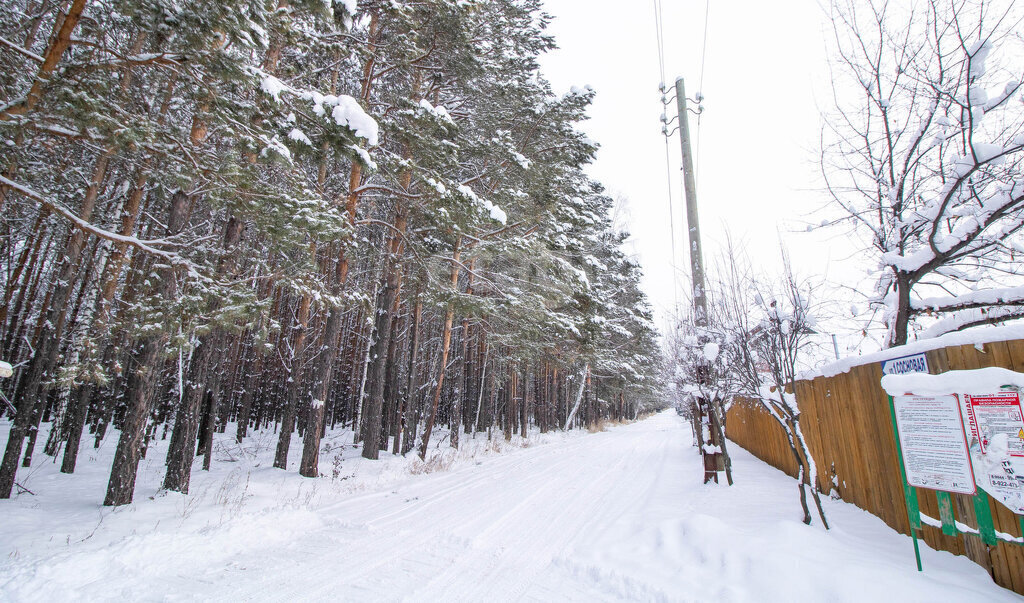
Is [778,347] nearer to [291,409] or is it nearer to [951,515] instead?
[951,515]

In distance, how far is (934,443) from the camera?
112 inches

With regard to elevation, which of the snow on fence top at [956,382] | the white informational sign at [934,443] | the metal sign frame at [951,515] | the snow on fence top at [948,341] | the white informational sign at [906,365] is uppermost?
the snow on fence top at [948,341]

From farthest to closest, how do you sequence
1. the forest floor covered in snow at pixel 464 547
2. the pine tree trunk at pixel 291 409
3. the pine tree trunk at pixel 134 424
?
the pine tree trunk at pixel 291 409, the pine tree trunk at pixel 134 424, the forest floor covered in snow at pixel 464 547

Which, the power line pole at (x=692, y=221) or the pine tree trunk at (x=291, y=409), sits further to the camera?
the pine tree trunk at (x=291, y=409)

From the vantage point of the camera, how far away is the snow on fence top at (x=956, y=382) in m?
2.48

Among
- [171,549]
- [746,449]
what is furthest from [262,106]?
[746,449]

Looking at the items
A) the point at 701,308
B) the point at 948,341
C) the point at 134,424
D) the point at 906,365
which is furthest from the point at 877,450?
the point at 134,424

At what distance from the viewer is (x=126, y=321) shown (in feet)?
16.2

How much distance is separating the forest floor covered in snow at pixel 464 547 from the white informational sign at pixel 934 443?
72 centimetres

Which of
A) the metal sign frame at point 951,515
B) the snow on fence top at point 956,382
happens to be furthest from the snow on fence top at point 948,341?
the metal sign frame at point 951,515

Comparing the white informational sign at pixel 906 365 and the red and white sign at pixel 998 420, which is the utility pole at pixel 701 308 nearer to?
the white informational sign at pixel 906 365

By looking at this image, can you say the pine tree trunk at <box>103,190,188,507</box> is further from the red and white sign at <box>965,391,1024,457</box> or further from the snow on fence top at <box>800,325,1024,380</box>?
the snow on fence top at <box>800,325,1024,380</box>

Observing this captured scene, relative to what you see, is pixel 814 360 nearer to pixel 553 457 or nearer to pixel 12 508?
pixel 553 457

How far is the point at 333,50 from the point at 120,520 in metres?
7.49
